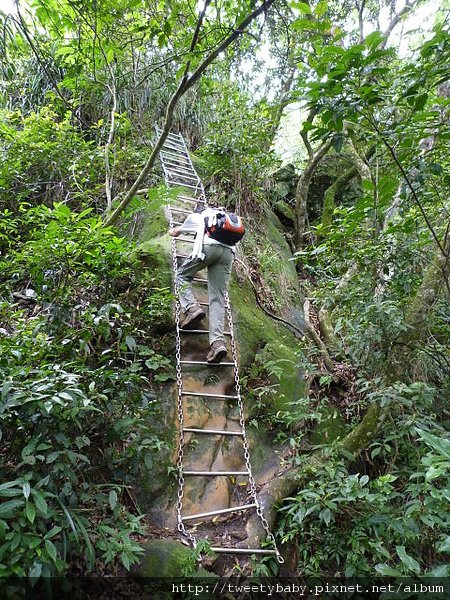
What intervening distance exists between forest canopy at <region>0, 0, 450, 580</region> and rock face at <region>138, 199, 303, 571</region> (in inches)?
2.5

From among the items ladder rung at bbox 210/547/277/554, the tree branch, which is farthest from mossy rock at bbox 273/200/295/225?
ladder rung at bbox 210/547/277/554

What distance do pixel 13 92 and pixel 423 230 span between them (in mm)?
6003

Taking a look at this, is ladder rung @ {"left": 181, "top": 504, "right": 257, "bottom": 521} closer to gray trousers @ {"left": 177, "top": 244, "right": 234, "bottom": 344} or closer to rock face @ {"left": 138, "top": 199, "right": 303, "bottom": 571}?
rock face @ {"left": 138, "top": 199, "right": 303, "bottom": 571}

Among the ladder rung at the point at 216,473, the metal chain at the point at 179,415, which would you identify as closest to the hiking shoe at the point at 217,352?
the metal chain at the point at 179,415

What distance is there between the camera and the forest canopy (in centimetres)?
190

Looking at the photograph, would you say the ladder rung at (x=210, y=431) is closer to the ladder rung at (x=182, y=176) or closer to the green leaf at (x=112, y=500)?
the green leaf at (x=112, y=500)

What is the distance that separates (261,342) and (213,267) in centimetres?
99

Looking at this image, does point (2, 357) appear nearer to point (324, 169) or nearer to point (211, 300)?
point (211, 300)

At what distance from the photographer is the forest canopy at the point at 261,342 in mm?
1898

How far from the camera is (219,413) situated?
345 centimetres

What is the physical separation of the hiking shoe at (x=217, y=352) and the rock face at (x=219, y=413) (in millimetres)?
122

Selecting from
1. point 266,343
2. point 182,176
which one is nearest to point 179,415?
point 266,343

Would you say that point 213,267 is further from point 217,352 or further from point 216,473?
point 216,473

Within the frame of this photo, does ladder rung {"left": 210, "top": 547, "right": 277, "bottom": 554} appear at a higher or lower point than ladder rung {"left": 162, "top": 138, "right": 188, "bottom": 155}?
lower
